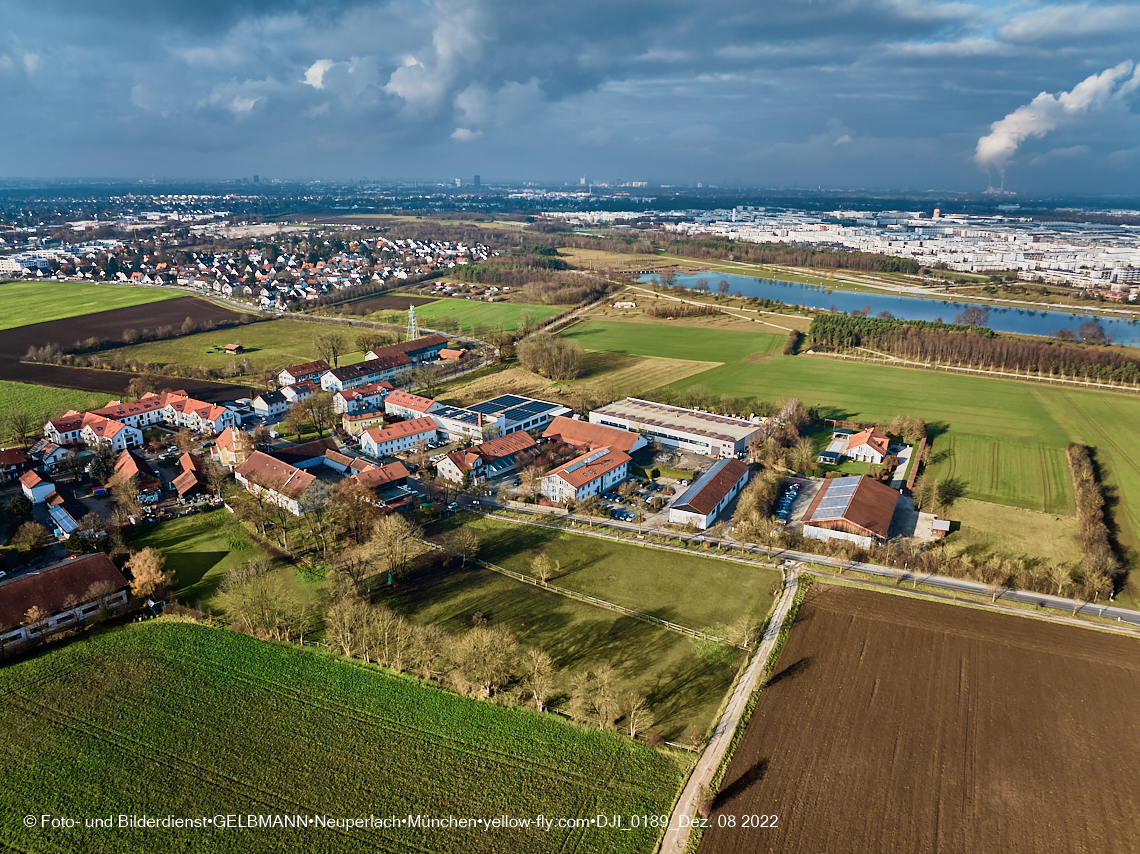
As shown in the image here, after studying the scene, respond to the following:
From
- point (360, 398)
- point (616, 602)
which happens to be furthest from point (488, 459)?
point (360, 398)

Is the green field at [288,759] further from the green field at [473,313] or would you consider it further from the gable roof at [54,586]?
the green field at [473,313]

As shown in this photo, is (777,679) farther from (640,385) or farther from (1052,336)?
(1052,336)

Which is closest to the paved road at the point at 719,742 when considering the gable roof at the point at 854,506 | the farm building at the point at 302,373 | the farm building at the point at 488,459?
the gable roof at the point at 854,506

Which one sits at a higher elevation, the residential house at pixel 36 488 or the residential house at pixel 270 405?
the residential house at pixel 270 405

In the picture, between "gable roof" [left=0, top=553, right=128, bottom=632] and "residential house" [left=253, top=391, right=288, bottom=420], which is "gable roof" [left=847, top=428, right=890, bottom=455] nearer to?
"gable roof" [left=0, top=553, right=128, bottom=632]

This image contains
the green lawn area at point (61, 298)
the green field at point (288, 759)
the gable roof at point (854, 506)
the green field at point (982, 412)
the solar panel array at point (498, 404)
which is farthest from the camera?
the green lawn area at point (61, 298)

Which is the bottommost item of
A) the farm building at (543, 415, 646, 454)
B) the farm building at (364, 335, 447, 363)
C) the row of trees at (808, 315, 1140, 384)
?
the farm building at (543, 415, 646, 454)

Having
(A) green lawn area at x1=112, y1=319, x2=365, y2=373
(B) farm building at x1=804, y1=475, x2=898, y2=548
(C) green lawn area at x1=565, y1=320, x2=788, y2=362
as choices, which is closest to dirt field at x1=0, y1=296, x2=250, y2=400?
(A) green lawn area at x1=112, y1=319, x2=365, y2=373
